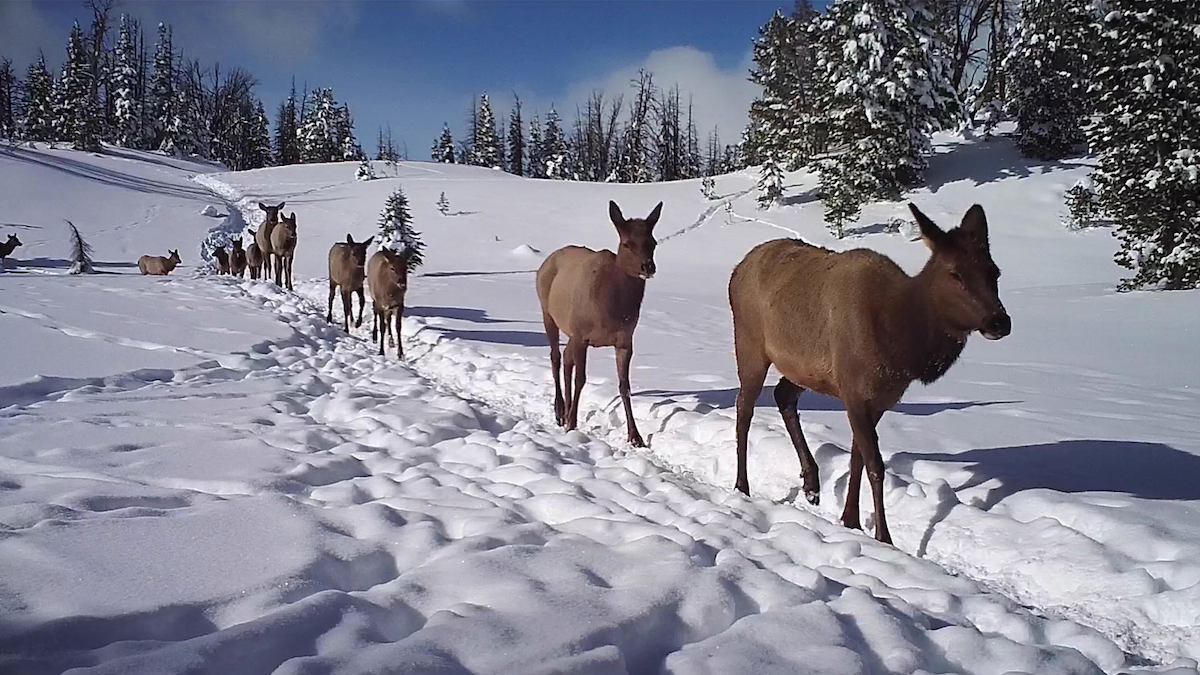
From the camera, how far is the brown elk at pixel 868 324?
4.06m

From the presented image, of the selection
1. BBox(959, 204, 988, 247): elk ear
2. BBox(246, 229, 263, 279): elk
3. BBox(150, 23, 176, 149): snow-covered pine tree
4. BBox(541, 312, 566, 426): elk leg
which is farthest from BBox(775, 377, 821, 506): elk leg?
BBox(150, 23, 176, 149): snow-covered pine tree

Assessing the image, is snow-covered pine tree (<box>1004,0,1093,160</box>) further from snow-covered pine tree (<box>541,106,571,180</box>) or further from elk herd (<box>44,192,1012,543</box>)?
snow-covered pine tree (<box>541,106,571,180</box>)

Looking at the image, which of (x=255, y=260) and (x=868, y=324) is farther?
(x=255, y=260)

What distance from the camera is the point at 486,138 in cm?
9206

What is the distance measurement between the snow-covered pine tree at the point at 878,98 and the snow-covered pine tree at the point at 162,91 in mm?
82824

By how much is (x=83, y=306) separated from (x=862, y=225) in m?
26.3

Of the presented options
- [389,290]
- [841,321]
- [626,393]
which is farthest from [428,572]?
[389,290]

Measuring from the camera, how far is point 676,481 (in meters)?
5.32

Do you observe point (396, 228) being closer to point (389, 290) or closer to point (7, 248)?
point (7, 248)

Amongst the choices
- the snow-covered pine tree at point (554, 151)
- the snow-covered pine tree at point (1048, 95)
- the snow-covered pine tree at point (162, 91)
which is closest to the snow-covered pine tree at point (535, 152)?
the snow-covered pine tree at point (554, 151)

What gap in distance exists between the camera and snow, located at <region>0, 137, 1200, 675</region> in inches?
99.5

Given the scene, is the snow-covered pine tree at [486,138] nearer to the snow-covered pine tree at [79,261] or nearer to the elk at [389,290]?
the snow-covered pine tree at [79,261]

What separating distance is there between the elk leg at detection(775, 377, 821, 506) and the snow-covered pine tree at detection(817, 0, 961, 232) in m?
23.3

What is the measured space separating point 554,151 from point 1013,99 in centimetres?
6495
